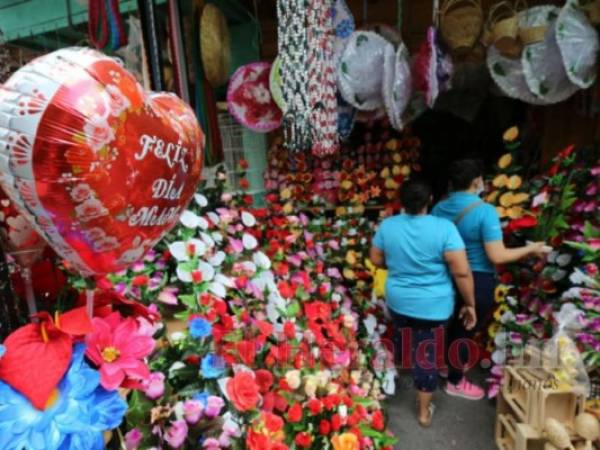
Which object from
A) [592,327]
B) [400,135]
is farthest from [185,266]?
[400,135]

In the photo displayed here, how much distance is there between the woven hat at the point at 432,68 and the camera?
2189mm

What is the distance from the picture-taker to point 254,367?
4.53 feet

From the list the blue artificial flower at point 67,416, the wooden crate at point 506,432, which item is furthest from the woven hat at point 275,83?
the wooden crate at point 506,432

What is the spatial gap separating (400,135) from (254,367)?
2622 millimetres

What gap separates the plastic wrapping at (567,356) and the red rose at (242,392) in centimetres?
143

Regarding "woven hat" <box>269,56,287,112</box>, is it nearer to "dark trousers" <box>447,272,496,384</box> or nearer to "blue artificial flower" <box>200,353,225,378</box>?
"dark trousers" <box>447,272,496,384</box>

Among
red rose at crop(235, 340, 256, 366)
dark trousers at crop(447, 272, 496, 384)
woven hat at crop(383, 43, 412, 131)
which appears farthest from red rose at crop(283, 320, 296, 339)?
woven hat at crop(383, 43, 412, 131)

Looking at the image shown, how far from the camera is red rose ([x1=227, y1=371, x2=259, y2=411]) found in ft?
3.53

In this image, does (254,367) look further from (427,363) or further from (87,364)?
(427,363)

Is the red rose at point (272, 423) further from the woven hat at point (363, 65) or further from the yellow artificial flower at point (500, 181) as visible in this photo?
the yellow artificial flower at point (500, 181)

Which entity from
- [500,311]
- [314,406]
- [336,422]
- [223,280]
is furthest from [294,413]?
[500,311]

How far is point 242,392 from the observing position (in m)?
1.09

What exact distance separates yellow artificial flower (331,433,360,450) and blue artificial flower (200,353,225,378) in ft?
1.72

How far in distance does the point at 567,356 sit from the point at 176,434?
5.43 feet
